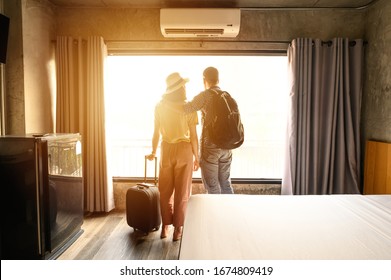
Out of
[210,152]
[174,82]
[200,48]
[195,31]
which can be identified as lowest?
[210,152]

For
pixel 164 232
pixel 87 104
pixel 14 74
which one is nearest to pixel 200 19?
pixel 87 104

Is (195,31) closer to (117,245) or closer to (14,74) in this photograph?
(14,74)

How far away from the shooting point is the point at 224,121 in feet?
7.48

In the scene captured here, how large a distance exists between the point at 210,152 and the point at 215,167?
0.45 feet

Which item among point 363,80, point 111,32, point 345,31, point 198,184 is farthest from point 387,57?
point 111,32

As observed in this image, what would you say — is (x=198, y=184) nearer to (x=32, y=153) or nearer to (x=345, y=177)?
(x=345, y=177)

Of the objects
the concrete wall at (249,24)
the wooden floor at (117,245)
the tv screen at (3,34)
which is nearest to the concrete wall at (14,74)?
the tv screen at (3,34)

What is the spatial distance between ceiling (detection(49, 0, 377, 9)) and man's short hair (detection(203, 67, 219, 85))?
1020 mm

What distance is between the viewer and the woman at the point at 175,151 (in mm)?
2412

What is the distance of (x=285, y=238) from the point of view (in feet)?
3.71

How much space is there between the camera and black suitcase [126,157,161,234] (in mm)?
2498

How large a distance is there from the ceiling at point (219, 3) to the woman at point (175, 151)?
3.43ft

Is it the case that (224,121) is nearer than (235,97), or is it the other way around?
(224,121)

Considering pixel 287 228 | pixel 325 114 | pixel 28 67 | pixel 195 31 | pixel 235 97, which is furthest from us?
pixel 235 97
